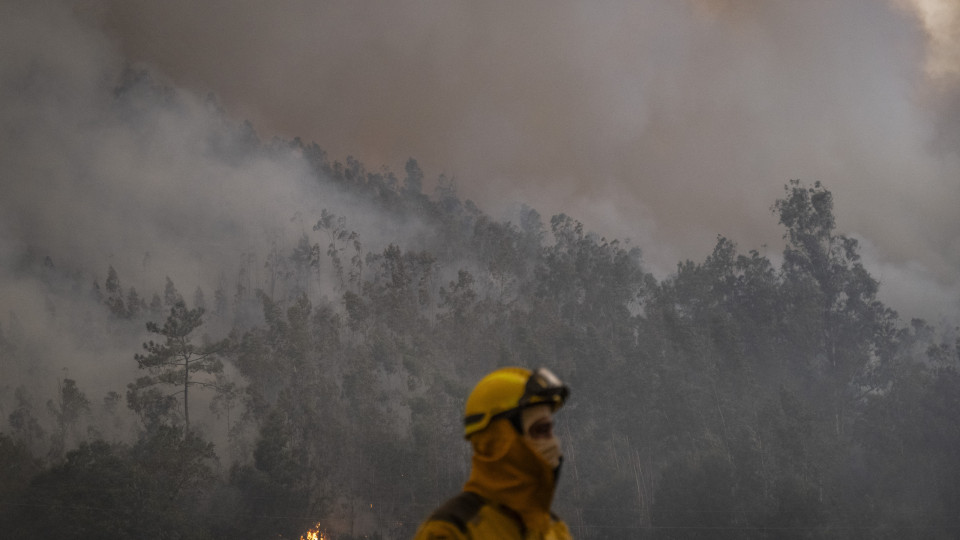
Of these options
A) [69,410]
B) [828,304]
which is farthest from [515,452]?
[69,410]

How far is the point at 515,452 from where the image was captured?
9.77ft

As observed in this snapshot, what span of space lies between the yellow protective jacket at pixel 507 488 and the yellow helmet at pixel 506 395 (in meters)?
0.05

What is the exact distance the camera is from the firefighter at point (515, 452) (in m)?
2.98

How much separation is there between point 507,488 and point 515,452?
14 centimetres

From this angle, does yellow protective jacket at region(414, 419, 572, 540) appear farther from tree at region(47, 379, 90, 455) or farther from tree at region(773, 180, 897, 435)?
tree at region(47, 379, 90, 455)

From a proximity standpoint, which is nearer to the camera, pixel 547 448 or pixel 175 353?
pixel 547 448

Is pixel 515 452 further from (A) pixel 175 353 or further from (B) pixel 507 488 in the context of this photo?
(A) pixel 175 353

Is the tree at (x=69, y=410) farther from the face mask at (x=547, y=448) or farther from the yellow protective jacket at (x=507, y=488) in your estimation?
the face mask at (x=547, y=448)

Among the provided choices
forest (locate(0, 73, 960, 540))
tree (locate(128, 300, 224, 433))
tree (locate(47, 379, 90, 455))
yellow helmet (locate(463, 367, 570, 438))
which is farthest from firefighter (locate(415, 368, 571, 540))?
tree (locate(47, 379, 90, 455))

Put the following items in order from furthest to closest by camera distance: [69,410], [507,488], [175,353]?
[69,410]
[175,353]
[507,488]

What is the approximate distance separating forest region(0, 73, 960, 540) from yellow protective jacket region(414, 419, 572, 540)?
39.8 meters

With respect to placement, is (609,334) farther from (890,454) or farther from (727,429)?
(890,454)

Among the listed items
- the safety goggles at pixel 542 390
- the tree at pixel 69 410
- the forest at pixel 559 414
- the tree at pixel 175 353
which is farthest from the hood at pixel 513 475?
the tree at pixel 69 410

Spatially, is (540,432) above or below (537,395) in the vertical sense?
below
